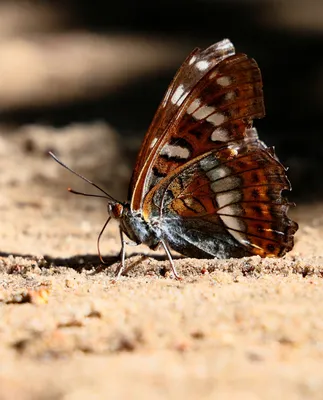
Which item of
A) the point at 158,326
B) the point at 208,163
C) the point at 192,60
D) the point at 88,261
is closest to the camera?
the point at 158,326

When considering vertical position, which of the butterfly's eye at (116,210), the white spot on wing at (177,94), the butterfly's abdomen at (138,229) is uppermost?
the white spot on wing at (177,94)

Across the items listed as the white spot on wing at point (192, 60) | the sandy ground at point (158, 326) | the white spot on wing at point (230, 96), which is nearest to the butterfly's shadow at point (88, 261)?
the sandy ground at point (158, 326)

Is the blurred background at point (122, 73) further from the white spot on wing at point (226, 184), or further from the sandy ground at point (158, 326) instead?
the sandy ground at point (158, 326)

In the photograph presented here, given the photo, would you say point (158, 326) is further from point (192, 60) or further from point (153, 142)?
point (192, 60)

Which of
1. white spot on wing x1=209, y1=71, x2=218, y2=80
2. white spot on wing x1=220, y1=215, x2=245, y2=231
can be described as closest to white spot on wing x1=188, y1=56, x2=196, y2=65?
white spot on wing x1=209, y1=71, x2=218, y2=80

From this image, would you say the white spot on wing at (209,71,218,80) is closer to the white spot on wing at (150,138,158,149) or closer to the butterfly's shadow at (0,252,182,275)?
the white spot on wing at (150,138,158,149)

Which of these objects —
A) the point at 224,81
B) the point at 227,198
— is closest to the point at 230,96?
the point at 224,81

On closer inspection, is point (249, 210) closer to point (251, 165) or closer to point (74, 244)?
point (251, 165)
